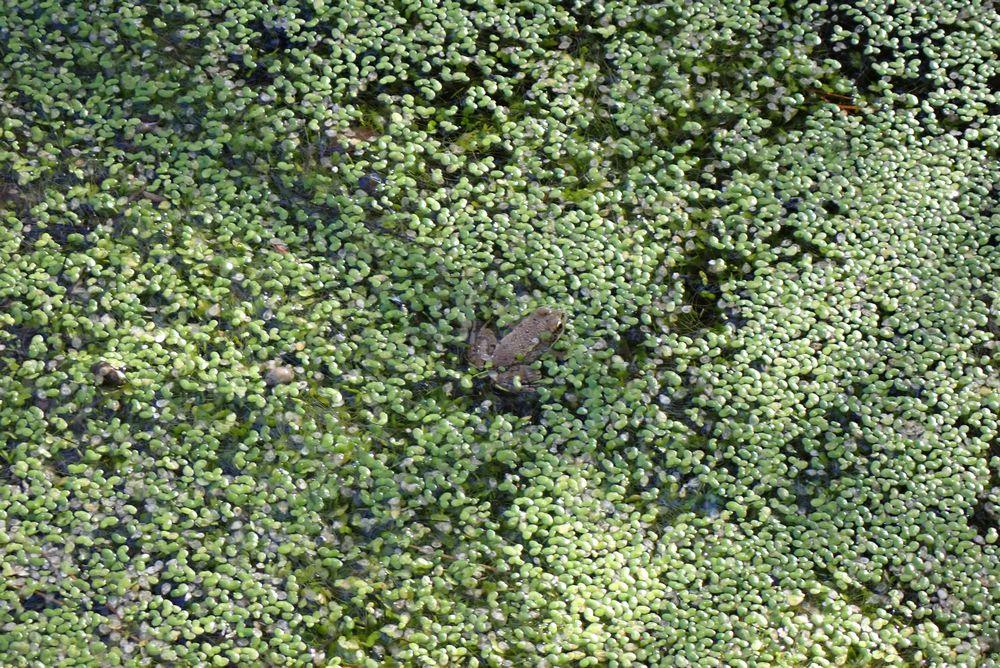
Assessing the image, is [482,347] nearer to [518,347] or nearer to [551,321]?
[518,347]

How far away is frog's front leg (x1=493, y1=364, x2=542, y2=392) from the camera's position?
265cm

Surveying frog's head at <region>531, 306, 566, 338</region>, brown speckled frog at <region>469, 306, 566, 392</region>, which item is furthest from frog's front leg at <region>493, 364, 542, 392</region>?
frog's head at <region>531, 306, 566, 338</region>

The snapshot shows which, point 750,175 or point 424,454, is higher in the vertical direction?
point 750,175

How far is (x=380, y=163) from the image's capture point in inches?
111

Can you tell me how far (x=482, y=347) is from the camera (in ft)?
8.82

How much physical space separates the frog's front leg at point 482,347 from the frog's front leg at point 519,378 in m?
0.06

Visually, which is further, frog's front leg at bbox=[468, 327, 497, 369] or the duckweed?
frog's front leg at bbox=[468, 327, 497, 369]

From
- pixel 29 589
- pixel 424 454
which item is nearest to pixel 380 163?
pixel 424 454

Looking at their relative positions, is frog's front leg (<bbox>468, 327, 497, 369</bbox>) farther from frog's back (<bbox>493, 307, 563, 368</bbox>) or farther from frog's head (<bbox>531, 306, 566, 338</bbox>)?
frog's head (<bbox>531, 306, 566, 338</bbox>)

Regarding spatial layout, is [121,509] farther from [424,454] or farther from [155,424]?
[424,454]

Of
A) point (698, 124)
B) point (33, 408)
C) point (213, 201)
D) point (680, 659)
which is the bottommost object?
point (680, 659)

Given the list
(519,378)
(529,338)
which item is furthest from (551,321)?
(519,378)

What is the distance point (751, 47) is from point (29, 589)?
98.6 inches

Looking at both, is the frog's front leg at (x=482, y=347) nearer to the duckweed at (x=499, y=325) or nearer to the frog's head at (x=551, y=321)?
the duckweed at (x=499, y=325)
